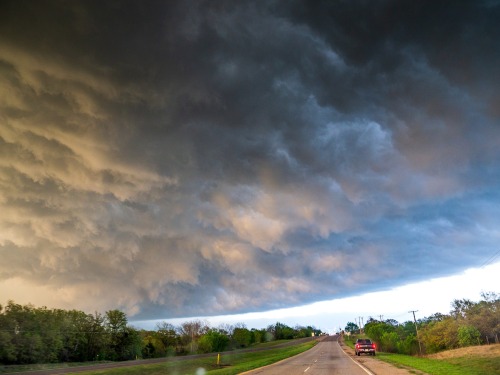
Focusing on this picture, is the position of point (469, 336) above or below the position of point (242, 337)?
below

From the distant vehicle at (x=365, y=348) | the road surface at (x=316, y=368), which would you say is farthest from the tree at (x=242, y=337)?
the road surface at (x=316, y=368)

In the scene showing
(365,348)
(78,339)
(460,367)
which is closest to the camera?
(460,367)

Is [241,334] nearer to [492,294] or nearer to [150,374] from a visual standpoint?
[492,294]

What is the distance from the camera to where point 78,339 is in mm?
76000

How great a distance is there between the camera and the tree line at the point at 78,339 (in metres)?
61.3

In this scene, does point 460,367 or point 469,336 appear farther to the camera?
point 469,336

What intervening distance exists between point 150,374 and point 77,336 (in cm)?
4743

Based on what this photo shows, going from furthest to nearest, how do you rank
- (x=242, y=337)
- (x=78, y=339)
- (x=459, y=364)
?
(x=242, y=337) < (x=78, y=339) < (x=459, y=364)

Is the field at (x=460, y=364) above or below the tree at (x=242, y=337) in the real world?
below

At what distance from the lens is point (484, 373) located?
66.7ft

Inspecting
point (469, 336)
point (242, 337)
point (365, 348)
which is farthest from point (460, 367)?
point (242, 337)

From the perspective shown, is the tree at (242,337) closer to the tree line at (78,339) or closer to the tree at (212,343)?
the tree line at (78,339)

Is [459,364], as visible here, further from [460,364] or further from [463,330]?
[463,330]

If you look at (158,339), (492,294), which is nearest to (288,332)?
(158,339)
